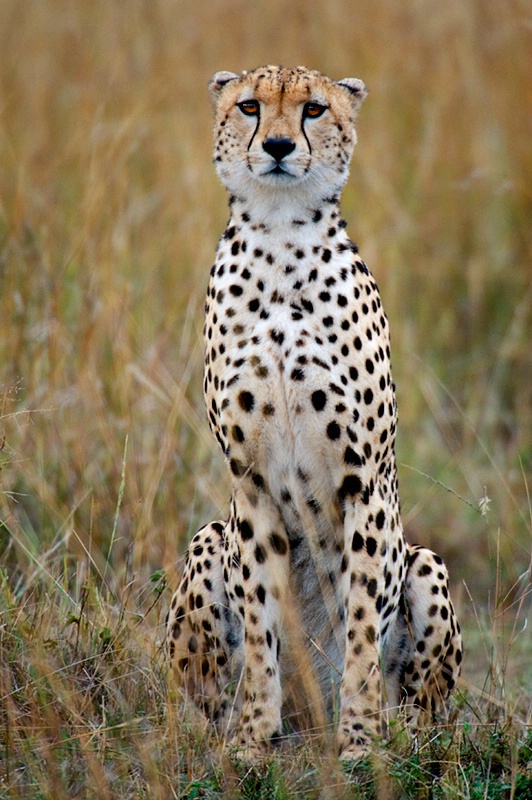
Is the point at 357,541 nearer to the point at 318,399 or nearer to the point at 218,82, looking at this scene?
the point at 318,399

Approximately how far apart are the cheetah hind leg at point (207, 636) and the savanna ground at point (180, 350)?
0.27 feet

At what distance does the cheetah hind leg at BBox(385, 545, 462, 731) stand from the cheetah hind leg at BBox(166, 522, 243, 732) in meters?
0.39

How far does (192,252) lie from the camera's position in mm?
4660

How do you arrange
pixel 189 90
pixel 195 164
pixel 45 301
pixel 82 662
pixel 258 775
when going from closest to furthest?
1. pixel 258 775
2. pixel 82 662
3. pixel 45 301
4. pixel 195 164
5. pixel 189 90

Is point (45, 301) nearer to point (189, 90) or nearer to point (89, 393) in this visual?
point (89, 393)

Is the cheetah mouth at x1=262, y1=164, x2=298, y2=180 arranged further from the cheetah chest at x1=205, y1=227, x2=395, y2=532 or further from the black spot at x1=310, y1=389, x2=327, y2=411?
the black spot at x1=310, y1=389, x2=327, y2=411

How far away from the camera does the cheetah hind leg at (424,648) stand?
2988 mm

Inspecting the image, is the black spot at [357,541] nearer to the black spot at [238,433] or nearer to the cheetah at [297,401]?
the cheetah at [297,401]

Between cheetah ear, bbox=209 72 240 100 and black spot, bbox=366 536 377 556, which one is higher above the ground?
cheetah ear, bbox=209 72 240 100

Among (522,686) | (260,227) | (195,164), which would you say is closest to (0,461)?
(260,227)

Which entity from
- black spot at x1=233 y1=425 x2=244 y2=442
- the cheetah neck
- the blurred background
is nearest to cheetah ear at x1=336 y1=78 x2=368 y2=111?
the cheetah neck

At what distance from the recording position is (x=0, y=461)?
270 centimetres

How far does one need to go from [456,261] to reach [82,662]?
3085mm

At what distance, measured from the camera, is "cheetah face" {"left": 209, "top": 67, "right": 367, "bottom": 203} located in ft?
8.86
